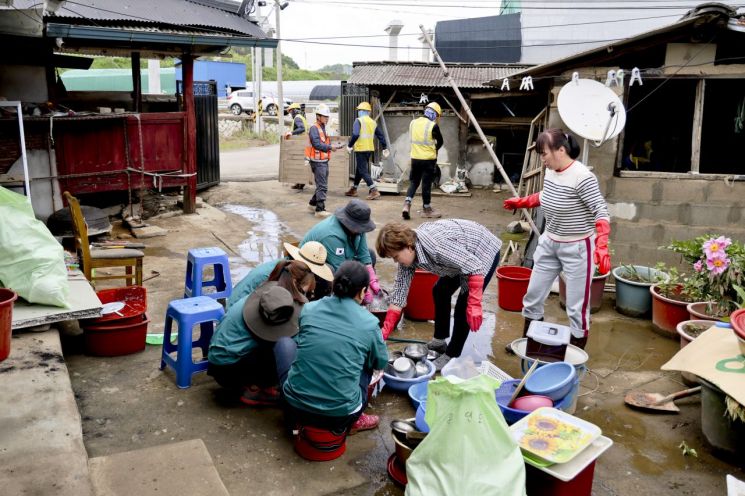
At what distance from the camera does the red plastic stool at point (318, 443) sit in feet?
12.8

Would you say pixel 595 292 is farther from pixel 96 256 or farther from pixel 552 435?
pixel 96 256

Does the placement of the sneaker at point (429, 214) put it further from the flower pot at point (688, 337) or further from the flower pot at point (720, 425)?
the flower pot at point (720, 425)

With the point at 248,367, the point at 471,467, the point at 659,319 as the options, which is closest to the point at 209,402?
the point at 248,367

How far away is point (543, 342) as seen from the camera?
4715 millimetres

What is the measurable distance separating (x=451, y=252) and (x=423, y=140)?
22.4 feet

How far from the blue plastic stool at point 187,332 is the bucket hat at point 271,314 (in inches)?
22.9

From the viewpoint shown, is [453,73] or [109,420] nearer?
[109,420]

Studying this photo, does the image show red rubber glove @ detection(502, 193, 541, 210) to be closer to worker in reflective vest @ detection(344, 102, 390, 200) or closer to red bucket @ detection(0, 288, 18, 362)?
red bucket @ detection(0, 288, 18, 362)

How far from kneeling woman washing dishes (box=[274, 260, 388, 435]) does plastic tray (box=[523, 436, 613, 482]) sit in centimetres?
107

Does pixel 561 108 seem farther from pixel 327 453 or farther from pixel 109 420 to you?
pixel 109 420

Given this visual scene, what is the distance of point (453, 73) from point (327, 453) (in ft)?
40.1

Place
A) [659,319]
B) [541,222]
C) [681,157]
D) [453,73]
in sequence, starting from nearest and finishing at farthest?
[659,319], [541,222], [681,157], [453,73]

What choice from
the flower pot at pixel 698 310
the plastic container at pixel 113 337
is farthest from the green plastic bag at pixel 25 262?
the flower pot at pixel 698 310

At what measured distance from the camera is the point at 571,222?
5.26m
